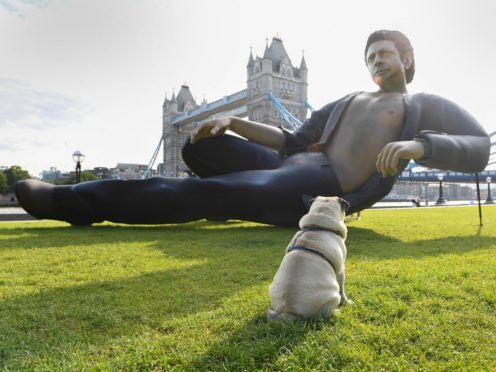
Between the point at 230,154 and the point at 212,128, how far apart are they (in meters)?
0.54

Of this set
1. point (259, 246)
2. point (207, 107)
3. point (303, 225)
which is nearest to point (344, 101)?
point (259, 246)

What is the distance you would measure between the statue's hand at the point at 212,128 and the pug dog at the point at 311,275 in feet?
11.0

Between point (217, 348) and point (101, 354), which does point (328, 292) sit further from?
point (101, 354)

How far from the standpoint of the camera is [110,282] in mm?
2979

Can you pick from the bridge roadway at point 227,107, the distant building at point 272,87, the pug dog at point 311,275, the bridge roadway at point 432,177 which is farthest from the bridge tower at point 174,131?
the pug dog at point 311,275

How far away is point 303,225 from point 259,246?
236cm

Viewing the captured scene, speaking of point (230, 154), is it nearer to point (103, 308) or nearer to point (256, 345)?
point (103, 308)

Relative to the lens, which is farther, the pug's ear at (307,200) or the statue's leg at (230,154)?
the statue's leg at (230,154)

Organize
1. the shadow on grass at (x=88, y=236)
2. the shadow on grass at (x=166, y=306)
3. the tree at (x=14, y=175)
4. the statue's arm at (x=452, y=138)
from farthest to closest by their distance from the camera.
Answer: the tree at (x=14, y=175)
the shadow on grass at (x=88, y=236)
the statue's arm at (x=452, y=138)
the shadow on grass at (x=166, y=306)

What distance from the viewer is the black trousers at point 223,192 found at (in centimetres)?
518

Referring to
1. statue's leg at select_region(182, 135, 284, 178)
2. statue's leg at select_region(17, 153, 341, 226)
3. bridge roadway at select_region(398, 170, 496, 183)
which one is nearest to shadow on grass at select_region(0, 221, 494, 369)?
statue's leg at select_region(17, 153, 341, 226)

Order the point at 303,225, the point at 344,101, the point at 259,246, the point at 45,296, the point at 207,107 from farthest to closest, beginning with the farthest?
the point at 207,107 < the point at 344,101 < the point at 259,246 < the point at 45,296 < the point at 303,225

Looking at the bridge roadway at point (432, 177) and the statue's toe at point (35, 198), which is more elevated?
the bridge roadway at point (432, 177)

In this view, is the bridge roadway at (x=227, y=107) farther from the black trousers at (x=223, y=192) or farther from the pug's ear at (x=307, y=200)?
the pug's ear at (x=307, y=200)
